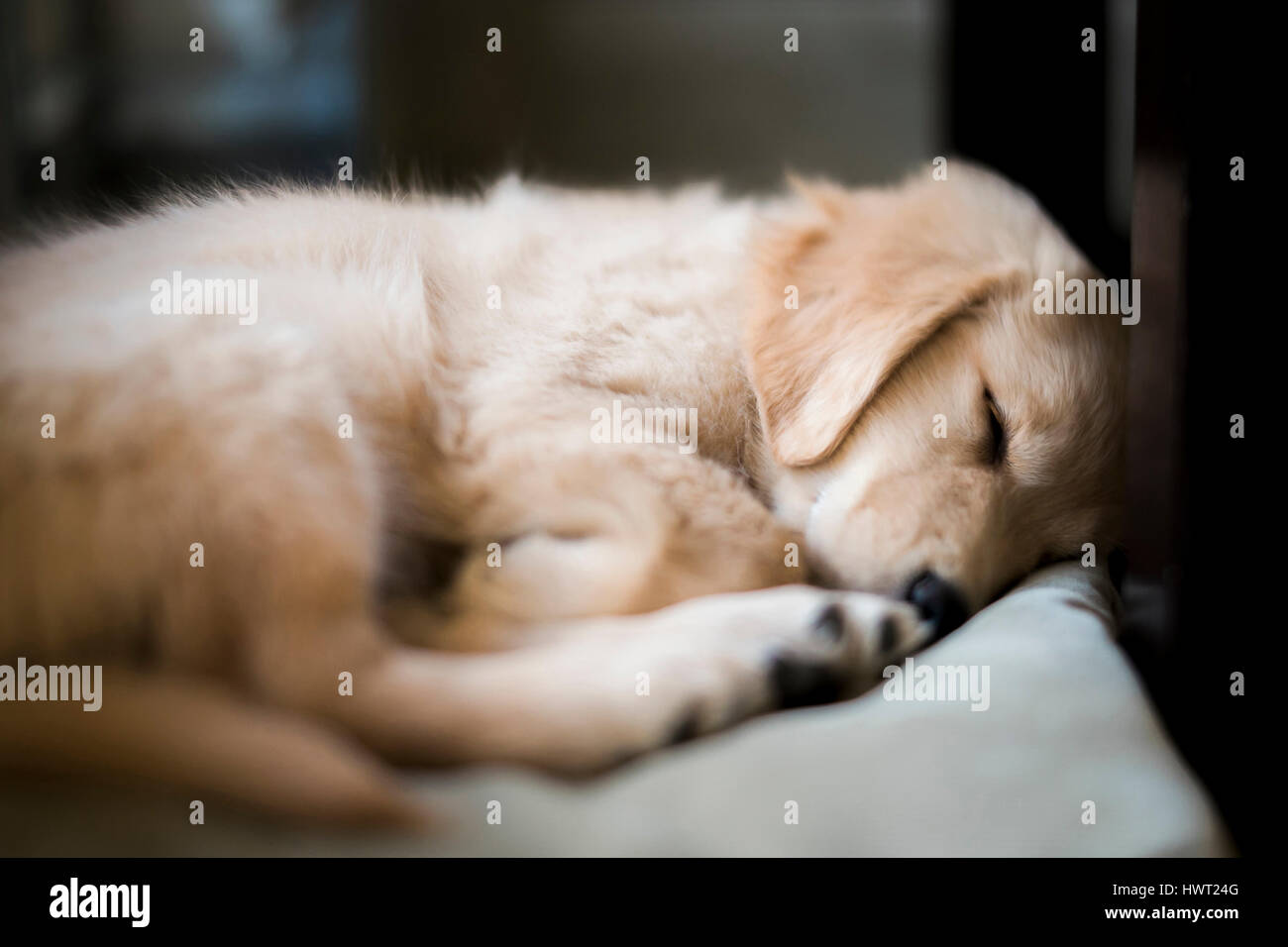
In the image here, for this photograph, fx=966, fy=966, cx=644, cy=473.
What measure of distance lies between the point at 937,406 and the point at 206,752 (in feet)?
3.73

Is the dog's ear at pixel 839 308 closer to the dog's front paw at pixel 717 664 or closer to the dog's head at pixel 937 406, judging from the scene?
the dog's head at pixel 937 406

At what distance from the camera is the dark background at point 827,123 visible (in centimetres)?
112

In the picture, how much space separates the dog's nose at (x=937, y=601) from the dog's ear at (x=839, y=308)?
0.86ft

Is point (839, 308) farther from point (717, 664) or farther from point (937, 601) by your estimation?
point (717, 664)

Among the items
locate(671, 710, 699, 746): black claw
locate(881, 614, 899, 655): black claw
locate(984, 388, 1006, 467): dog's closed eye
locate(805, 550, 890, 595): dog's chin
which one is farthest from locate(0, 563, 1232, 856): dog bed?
locate(984, 388, 1006, 467): dog's closed eye

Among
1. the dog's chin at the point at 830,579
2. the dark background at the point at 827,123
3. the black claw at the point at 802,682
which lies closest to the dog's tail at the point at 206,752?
the black claw at the point at 802,682

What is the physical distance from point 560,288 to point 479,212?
0.30 meters

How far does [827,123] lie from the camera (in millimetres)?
2396

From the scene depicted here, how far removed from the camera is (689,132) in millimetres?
2318

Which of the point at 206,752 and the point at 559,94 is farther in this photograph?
the point at 559,94

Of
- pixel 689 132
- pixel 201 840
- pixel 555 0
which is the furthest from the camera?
pixel 689 132

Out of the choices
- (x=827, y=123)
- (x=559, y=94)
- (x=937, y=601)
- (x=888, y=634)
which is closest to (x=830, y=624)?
(x=888, y=634)
